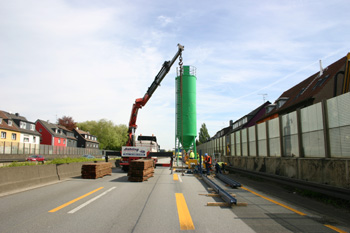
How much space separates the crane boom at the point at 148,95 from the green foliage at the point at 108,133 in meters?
64.2

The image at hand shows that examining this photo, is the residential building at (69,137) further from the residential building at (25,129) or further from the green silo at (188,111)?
the green silo at (188,111)

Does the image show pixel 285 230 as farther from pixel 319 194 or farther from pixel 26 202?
pixel 26 202

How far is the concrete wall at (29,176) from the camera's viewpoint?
1002cm

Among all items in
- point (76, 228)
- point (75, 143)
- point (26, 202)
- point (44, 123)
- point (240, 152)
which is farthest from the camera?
point (75, 143)

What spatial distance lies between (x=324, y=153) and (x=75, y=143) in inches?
3129

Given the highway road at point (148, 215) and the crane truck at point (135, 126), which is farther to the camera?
the crane truck at point (135, 126)

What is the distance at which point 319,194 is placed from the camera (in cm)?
945

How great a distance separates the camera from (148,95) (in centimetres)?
2339

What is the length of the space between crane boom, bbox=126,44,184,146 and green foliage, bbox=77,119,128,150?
64.2 m

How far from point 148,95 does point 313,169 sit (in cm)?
1575

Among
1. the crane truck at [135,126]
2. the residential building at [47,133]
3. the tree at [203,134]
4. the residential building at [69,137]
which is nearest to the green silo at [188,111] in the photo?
the crane truck at [135,126]

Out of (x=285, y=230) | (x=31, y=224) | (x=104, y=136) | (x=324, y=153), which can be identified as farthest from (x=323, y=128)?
(x=104, y=136)

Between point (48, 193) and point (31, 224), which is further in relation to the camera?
point (48, 193)

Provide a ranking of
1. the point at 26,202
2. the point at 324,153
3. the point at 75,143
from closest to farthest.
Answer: the point at 26,202 → the point at 324,153 → the point at 75,143
